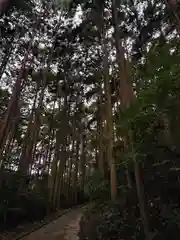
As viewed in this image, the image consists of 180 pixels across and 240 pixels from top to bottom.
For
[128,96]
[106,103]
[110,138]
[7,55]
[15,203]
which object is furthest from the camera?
[7,55]

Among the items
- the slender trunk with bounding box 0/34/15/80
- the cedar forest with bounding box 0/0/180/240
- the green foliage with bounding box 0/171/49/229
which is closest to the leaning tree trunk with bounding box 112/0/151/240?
the cedar forest with bounding box 0/0/180/240

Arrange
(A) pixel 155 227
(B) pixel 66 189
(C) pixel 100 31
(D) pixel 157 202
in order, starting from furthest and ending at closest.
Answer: (B) pixel 66 189
(C) pixel 100 31
(D) pixel 157 202
(A) pixel 155 227

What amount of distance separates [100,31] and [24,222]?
10157 mm

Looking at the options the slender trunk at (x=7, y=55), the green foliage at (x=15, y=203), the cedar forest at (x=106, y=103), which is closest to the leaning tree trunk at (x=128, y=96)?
the cedar forest at (x=106, y=103)

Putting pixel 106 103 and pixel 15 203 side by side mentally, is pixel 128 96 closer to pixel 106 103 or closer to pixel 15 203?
pixel 106 103

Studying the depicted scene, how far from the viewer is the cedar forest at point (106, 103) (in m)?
4.44

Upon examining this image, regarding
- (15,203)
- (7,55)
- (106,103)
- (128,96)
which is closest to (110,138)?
(106,103)

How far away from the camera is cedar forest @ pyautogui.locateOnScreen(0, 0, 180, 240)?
4441 millimetres

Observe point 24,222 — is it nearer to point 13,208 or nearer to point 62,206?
point 13,208

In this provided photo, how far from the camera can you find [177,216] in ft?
A: 13.9

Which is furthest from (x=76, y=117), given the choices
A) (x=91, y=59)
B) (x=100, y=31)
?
(x=100, y=31)

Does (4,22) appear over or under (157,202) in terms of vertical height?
over

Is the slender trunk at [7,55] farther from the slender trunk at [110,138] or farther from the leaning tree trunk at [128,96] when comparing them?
the leaning tree trunk at [128,96]

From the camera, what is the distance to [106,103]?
10.4m
